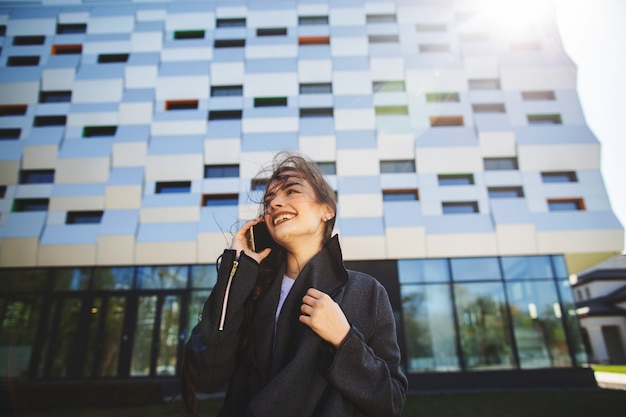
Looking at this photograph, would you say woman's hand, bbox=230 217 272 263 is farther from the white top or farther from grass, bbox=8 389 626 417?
grass, bbox=8 389 626 417

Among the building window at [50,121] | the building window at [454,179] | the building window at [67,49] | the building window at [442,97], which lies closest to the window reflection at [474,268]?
the building window at [454,179]

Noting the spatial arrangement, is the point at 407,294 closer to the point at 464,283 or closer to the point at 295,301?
the point at 464,283

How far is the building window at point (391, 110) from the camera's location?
543 inches

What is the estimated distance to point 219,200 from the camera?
13148mm

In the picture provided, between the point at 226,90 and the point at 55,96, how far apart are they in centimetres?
714

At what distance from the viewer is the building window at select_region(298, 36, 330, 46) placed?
48.6 feet

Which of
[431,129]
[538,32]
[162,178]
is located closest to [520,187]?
[431,129]

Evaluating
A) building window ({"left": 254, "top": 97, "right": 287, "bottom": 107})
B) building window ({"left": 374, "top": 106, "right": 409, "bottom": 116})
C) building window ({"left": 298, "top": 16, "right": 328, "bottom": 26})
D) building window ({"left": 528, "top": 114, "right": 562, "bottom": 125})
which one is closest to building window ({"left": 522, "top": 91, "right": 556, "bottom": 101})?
building window ({"left": 528, "top": 114, "right": 562, "bottom": 125})

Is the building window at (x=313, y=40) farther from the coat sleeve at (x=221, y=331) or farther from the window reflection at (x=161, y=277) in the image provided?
the coat sleeve at (x=221, y=331)

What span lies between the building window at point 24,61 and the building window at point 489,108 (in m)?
18.5

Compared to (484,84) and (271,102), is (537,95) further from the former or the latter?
(271,102)

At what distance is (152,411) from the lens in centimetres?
836

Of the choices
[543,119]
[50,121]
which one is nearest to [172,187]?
[50,121]

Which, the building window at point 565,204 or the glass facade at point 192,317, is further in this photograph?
the building window at point 565,204
